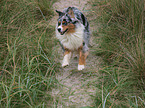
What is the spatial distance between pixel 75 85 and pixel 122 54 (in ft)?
2.95

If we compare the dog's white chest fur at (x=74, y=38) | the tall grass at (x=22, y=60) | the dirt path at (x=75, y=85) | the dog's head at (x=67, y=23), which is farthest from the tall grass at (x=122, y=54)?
the tall grass at (x=22, y=60)

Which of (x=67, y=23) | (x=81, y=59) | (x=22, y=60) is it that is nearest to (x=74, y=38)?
(x=67, y=23)

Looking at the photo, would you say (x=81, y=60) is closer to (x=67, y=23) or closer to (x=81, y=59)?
(x=81, y=59)

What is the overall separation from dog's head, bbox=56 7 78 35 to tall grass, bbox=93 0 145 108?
0.69m

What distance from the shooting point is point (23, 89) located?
2.78 metres

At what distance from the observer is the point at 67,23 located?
11.2 ft

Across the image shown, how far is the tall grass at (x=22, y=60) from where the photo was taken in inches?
111

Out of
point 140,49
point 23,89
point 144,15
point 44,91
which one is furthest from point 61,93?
point 144,15

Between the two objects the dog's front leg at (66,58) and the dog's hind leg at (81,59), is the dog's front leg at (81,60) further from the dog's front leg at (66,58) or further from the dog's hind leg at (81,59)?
the dog's front leg at (66,58)

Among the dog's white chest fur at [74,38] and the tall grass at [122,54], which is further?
the dog's white chest fur at [74,38]

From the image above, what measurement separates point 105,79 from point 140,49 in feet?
2.25

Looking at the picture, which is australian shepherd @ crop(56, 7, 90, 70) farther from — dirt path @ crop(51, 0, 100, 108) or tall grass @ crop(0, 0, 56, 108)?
tall grass @ crop(0, 0, 56, 108)

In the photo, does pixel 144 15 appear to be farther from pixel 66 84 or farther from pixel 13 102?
pixel 13 102

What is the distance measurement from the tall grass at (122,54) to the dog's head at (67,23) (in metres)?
0.69
